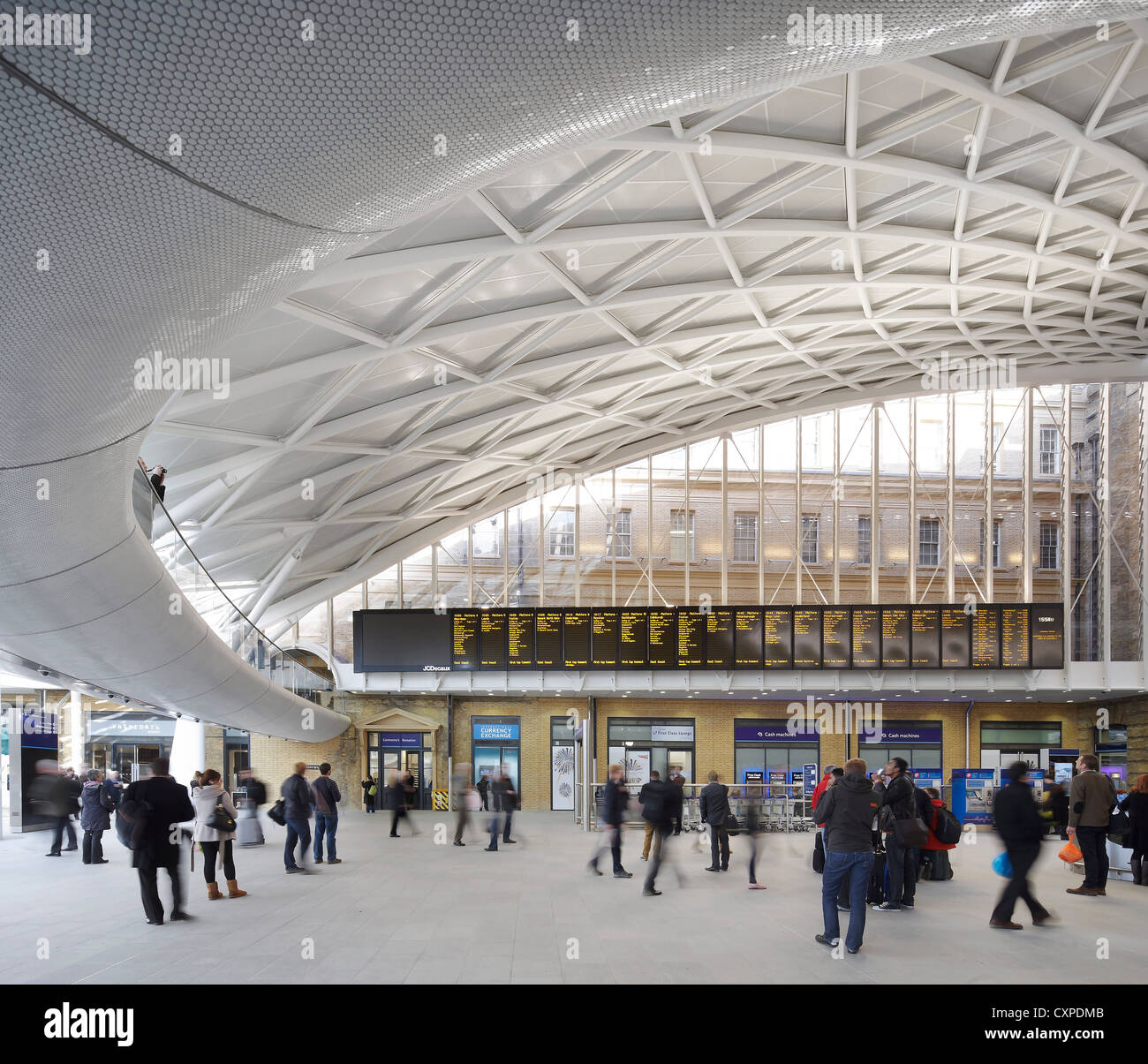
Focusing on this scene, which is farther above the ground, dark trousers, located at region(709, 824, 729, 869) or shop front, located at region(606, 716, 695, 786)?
dark trousers, located at region(709, 824, 729, 869)

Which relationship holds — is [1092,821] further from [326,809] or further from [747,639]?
[747,639]

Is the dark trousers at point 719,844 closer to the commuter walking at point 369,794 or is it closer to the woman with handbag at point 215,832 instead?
the woman with handbag at point 215,832

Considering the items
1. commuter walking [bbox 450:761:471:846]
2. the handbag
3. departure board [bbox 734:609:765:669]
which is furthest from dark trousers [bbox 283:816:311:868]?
departure board [bbox 734:609:765:669]

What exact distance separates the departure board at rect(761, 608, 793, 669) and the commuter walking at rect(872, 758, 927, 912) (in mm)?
16745

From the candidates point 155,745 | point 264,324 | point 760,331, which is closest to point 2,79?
point 264,324

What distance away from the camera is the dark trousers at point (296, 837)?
15.6 metres

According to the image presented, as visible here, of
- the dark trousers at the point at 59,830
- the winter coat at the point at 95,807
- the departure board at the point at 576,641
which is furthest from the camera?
the departure board at the point at 576,641

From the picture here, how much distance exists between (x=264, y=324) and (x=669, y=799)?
9.67m

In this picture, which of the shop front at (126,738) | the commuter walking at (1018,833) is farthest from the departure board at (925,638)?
the shop front at (126,738)

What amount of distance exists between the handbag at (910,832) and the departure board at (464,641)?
66.5ft

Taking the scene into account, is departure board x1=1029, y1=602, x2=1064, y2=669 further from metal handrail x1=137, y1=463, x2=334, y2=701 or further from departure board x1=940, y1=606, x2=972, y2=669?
metal handrail x1=137, y1=463, x2=334, y2=701

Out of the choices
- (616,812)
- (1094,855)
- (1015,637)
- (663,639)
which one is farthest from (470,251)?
(1015,637)

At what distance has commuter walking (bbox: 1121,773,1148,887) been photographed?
14469 mm

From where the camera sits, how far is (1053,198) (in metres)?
18.5
